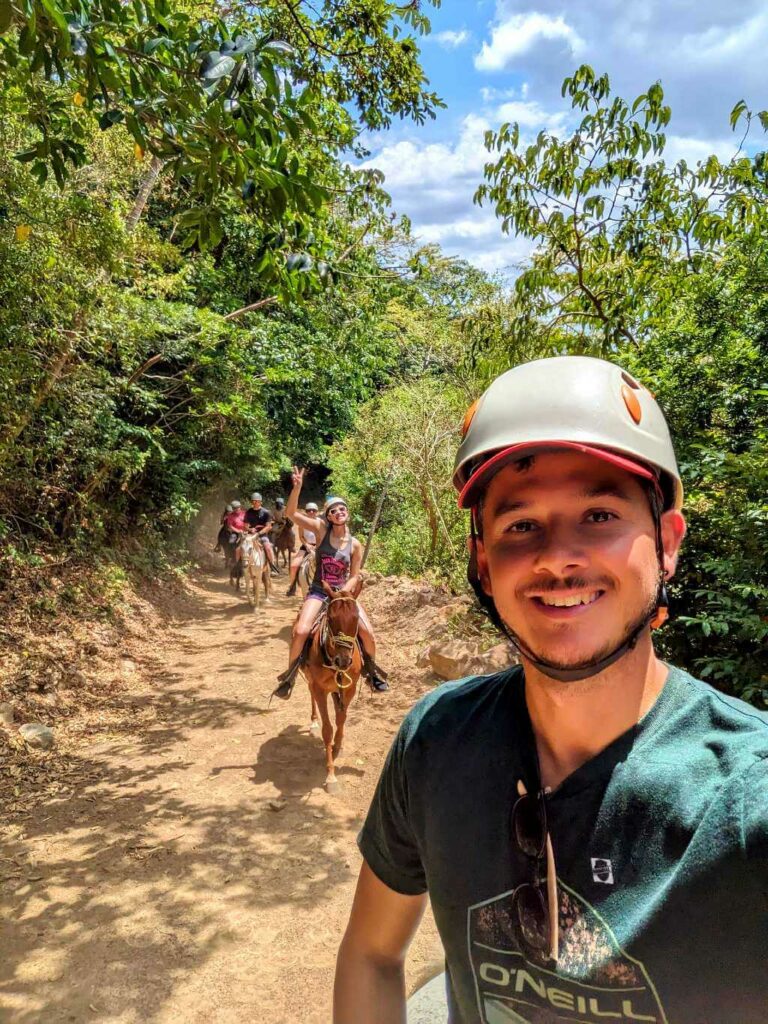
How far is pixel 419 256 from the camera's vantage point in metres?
9.30

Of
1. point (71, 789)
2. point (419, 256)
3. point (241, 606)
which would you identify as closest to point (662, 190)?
point (419, 256)

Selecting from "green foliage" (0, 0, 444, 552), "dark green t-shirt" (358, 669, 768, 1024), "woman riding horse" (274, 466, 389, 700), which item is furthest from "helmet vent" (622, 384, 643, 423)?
"woman riding horse" (274, 466, 389, 700)

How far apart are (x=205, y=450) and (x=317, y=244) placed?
416 inches

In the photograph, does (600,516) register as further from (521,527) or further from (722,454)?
(722,454)

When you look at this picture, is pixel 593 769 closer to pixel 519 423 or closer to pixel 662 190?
pixel 519 423

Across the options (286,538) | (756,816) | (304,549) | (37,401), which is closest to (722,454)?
(756,816)

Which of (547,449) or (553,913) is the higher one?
(547,449)

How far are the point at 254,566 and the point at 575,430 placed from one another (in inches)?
441

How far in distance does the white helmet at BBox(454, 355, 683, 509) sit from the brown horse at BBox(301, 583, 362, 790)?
400 centimetres

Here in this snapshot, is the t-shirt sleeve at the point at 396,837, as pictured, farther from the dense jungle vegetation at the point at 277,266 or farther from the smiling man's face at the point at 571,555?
the dense jungle vegetation at the point at 277,266

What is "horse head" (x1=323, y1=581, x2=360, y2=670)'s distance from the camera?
17.0ft

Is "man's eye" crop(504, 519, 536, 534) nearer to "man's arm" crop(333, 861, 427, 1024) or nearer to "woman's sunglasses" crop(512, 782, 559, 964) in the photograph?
"woman's sunglasses" crop(512, 782, 559, 964)

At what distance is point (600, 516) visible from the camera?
104cm

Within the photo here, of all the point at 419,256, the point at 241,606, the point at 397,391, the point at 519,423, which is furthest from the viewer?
the point at 397,391
